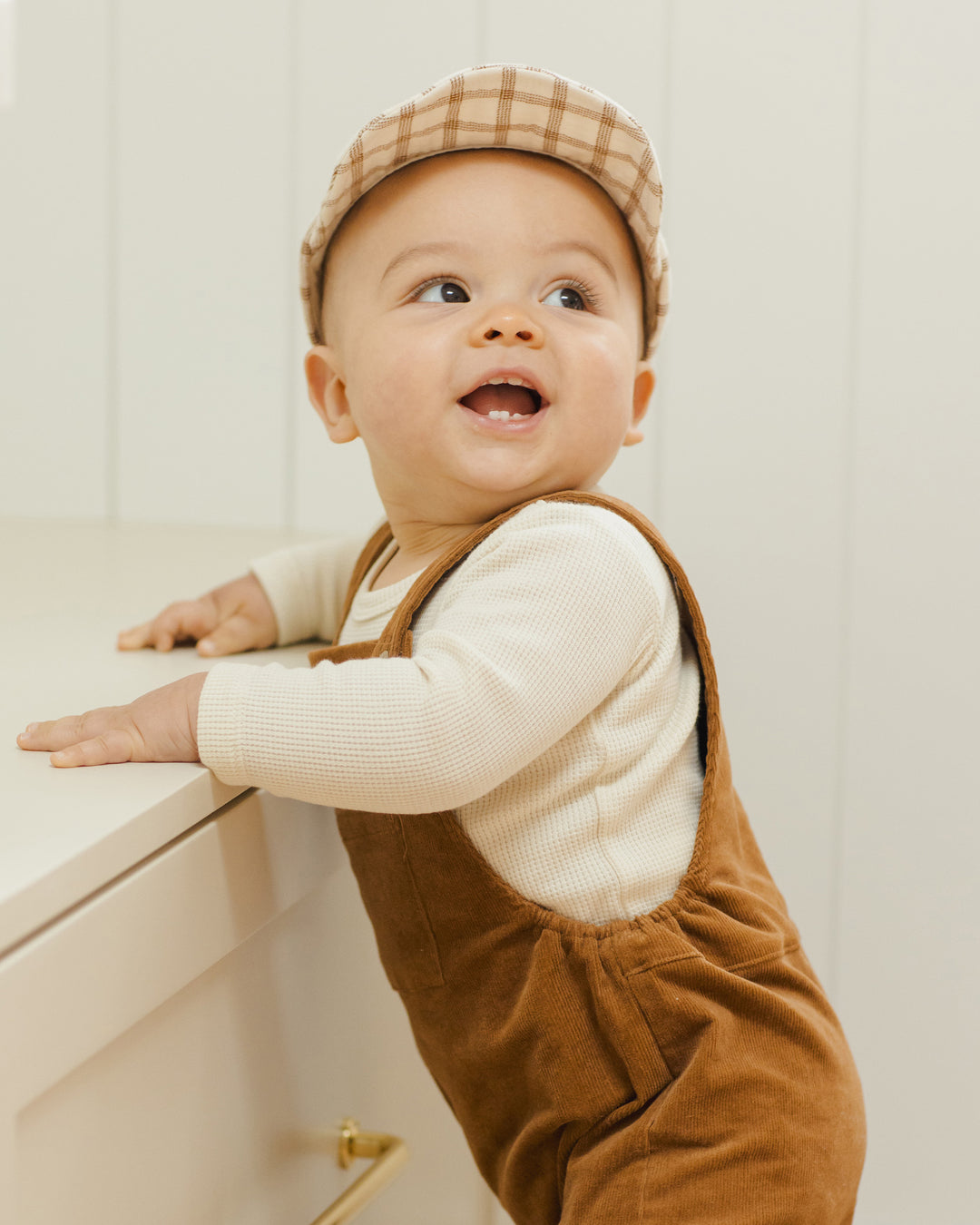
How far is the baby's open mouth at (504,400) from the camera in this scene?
2.15 ft

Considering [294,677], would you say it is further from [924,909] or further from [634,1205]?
[924,909]

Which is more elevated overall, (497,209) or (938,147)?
(938,147)

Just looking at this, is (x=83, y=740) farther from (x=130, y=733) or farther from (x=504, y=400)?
(x=504, y=400)

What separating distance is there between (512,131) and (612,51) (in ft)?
1.45

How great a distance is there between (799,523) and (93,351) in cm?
68

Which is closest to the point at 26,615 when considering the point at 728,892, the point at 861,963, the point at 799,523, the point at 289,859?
the point at 289,859

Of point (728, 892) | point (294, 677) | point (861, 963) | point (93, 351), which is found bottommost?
point (861, 963)

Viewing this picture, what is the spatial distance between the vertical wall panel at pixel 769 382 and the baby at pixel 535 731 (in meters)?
0.33

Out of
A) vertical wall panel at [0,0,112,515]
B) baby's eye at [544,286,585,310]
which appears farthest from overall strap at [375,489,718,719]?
vertical wall panel at [0,0,112,515]

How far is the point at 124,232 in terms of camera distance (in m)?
1.15

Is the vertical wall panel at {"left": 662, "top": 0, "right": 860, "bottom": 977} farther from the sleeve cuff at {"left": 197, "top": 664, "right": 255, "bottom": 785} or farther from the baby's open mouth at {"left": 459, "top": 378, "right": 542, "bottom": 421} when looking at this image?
the sleeve cuff at {"left": 197, "top": 664, "right": 255, "bottom": 785}

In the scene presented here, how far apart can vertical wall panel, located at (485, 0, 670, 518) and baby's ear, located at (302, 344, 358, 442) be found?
34 cm

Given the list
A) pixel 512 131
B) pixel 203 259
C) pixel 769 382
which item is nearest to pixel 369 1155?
pixel 512 131

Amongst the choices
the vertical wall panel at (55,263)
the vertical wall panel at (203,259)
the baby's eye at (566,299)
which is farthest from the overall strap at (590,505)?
the vertical wall panel at (55,263)
